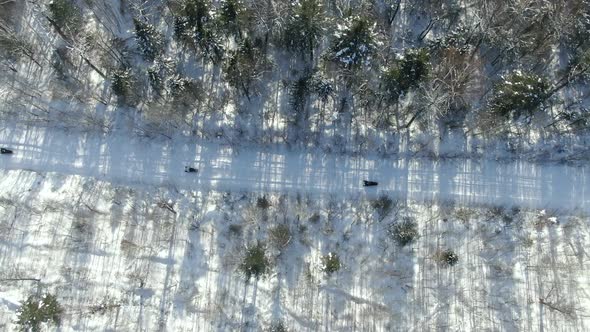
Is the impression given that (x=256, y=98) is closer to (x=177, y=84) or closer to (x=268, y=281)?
(x=177, y=84)

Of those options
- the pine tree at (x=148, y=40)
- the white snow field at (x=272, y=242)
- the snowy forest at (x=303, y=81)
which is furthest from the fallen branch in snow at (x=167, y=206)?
the pine tree at (x=148, y=40)

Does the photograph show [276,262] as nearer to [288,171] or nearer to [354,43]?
[288,171]

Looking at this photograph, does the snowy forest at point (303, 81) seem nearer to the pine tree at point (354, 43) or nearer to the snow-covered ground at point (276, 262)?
the pine tree at point (354, 43)

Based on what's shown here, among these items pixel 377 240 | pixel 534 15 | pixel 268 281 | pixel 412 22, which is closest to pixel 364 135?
pixel 377 240

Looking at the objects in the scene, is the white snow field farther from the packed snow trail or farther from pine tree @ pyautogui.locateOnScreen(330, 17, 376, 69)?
pine tree @ pyautogui.locateOnScreen(330, 17, 376, 69)

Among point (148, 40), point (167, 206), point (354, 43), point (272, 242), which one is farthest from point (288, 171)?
point (148, 40)

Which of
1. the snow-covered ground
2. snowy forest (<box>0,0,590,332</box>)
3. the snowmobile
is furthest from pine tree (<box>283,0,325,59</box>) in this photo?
the snowmobile
